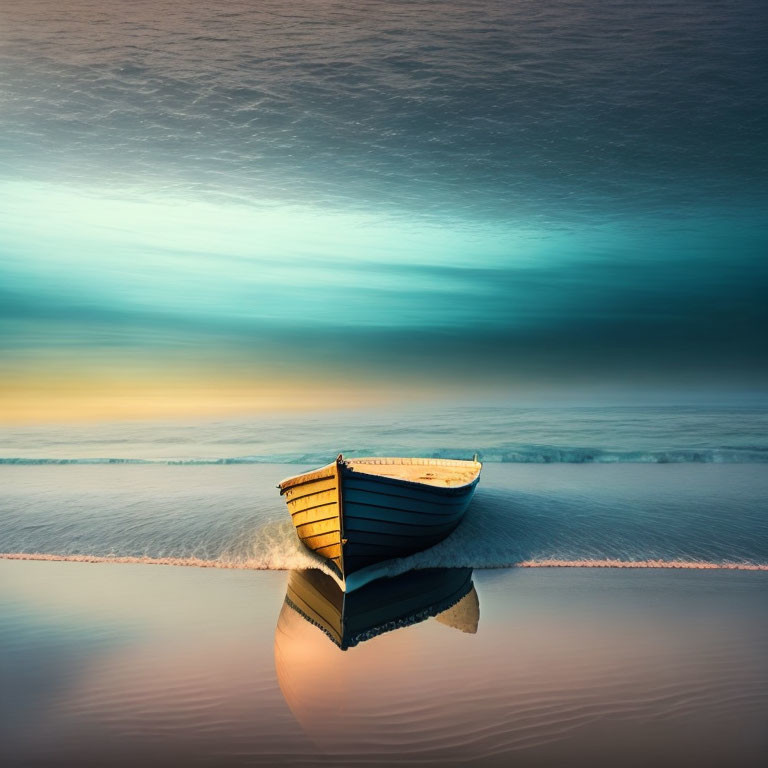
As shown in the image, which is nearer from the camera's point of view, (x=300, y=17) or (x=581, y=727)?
(x=581, y=727)

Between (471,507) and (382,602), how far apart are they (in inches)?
243

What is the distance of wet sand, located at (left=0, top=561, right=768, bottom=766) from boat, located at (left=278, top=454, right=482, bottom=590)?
1.03 meters

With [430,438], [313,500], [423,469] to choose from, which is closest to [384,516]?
[313,500]

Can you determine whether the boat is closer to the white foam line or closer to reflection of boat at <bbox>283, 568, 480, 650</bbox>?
reflection of boat at <bbox>283, 568, 480, 650</bbox>

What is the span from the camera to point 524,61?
20047 mm

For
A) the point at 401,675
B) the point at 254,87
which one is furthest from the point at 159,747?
the point at 254,87

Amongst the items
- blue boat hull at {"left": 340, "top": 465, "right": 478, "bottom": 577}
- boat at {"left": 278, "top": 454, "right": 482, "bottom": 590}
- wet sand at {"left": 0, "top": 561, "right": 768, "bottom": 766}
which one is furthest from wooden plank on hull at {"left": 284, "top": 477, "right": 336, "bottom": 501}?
wet sand at {"left": 0, "top": 561, "right": 768, "bottom": 766}

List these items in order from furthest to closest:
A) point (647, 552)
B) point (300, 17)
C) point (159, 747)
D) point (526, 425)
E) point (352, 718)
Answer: point (526, 425) < point (300, 17) < point (647, 552) < point (352, 718) < point (159, 747)

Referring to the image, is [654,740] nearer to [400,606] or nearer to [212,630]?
[400,606]

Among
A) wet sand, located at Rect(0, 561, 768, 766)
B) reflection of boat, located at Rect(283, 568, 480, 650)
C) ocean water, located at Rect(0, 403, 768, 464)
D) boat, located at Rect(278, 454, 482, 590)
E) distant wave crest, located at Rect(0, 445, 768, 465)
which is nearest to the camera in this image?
wet sand, located at Rect(0, 561, 768, 766)

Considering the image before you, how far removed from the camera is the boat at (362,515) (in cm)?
956

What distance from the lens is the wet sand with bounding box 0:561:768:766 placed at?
5410mm

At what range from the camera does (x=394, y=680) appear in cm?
665

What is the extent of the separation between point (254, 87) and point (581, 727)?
1941 cm
